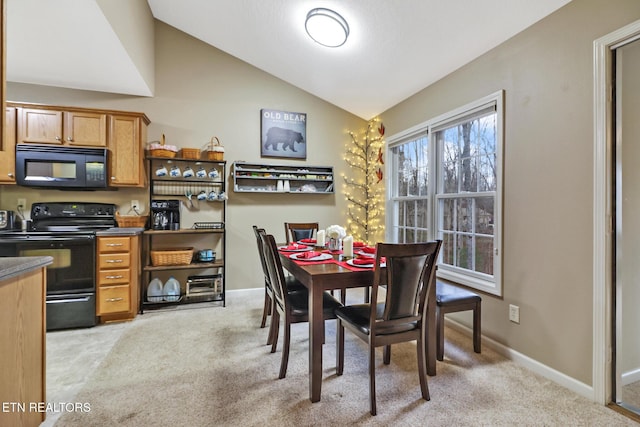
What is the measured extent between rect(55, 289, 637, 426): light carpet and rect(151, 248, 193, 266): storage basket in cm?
100

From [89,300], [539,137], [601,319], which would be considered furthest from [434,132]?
[89,300]

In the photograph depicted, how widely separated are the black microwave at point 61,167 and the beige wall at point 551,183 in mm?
3918

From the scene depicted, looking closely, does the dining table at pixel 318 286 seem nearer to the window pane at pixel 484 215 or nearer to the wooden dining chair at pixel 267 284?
the wooden dining chair at pixel 267 284

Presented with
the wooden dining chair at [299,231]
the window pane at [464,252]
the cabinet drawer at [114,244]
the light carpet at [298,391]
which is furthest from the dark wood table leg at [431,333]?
the cabinet drawer at [114,244]

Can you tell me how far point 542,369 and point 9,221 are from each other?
5020mm

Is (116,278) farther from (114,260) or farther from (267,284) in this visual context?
(267,284)

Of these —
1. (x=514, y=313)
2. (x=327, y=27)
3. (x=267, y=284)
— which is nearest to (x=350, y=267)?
(x=267, y=284)

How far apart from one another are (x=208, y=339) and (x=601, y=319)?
285 cm

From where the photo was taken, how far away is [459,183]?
9.80ft

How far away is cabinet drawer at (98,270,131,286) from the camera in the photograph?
2979 millimetres

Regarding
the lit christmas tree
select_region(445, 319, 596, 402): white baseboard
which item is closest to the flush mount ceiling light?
the lit christmas tree

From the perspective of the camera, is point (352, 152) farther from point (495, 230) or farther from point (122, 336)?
point (122, 336)

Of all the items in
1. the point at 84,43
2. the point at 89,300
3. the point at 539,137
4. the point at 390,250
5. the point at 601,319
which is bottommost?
the point at 89,300

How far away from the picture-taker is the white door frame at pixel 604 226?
1.75m
